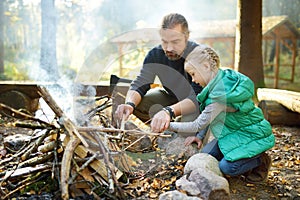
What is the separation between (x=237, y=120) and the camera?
2770mm

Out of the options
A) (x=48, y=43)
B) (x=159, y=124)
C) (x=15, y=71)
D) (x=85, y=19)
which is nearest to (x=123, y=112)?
(x=159, y=124)

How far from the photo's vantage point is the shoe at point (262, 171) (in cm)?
290

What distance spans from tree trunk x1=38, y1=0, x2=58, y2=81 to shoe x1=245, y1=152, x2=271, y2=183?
A: 6.35 meters

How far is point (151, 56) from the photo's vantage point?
3818 mm

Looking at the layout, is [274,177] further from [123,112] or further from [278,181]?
[123,112]

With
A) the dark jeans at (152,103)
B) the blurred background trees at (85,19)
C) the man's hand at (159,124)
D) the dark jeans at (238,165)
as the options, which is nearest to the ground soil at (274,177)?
the dark jeans at (238,165)

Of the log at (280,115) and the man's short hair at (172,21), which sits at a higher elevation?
the man's short hair at (172,21)

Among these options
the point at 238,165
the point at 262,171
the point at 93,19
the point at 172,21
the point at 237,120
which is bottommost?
the point at 262,171

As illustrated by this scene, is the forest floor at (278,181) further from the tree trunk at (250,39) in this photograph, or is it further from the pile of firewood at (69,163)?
the tree trunk at (250,39)

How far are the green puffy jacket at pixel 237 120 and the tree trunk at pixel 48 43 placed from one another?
→ 6.24 metres

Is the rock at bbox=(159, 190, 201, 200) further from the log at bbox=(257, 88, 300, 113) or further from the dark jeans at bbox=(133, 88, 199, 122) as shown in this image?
the log at bbox=(257, 88, 300, 113)

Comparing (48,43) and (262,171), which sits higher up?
(48,43)

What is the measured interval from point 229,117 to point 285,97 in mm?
2394

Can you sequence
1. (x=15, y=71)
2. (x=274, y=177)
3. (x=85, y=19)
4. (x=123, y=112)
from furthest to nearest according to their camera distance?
1. (x=85, y=19)
2. (x=15, y=71)
3. (x=123, y=112)
4. (x=274, y=177)
